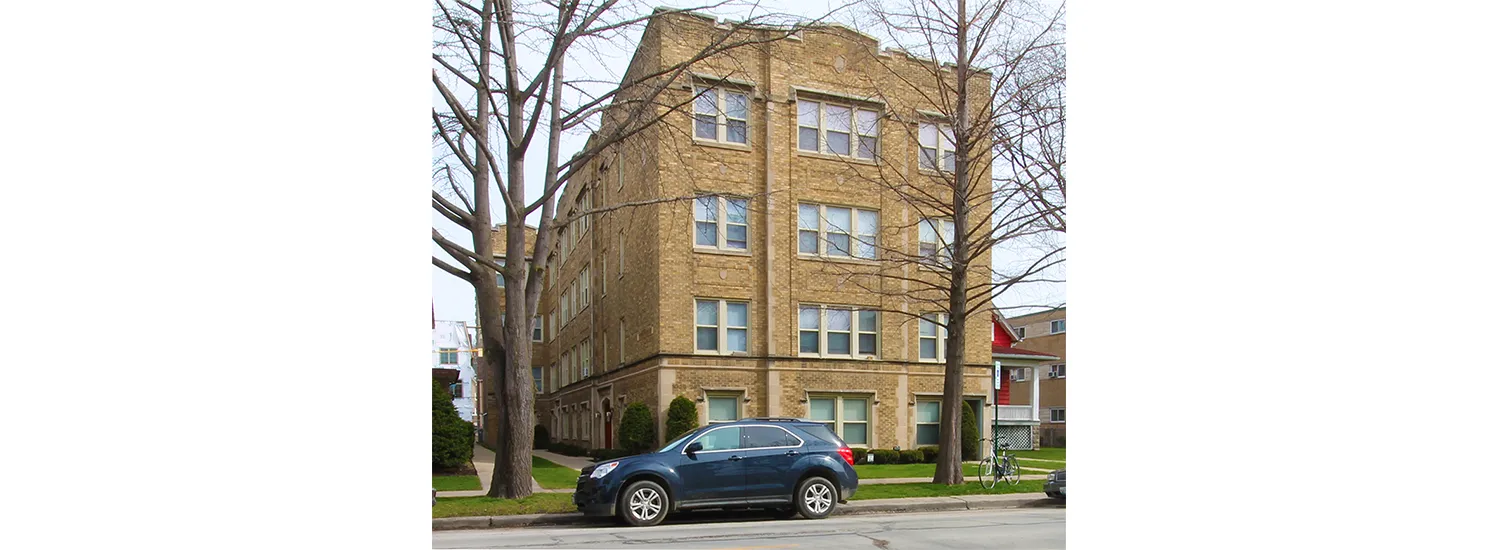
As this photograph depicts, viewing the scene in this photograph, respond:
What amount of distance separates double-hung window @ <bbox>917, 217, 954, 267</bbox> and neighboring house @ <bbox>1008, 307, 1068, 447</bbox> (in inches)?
27.6

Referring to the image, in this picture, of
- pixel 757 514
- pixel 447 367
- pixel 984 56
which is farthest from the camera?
pixel 984 56

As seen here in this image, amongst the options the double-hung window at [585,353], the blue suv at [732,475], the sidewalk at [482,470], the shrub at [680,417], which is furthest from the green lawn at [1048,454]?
the sidewalk at [482,470]

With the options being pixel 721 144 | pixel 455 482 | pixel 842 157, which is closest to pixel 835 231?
pixel 842 157

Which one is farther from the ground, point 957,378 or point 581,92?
point 581,92

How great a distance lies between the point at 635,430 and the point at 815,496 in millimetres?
1178

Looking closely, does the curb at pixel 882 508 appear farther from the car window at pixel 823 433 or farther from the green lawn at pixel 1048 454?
the car window at pixel 823 433

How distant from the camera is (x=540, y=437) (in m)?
6.85

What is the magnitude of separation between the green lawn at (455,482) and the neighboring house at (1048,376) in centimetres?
344

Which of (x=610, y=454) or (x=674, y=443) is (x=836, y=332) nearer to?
(x=674, y=443)

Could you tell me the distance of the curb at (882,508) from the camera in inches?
260
